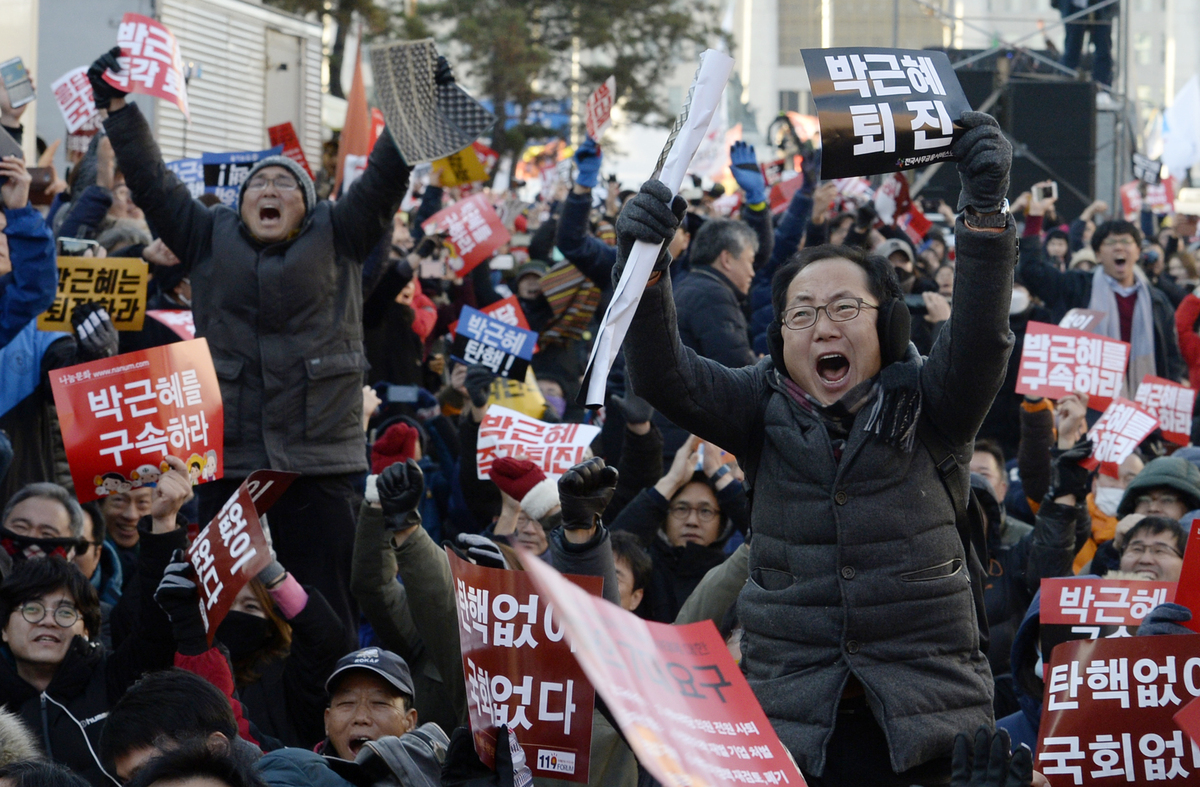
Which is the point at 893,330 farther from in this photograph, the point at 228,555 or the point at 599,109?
the point at 599,109

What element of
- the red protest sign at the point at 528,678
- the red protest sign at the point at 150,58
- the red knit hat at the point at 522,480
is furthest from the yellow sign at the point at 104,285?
the red protest sign at the point at 528,678

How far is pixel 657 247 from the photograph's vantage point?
107 inches

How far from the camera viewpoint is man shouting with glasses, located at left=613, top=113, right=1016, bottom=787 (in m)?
2.66

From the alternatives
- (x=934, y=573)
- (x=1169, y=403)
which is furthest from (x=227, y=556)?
(x=1169, y=403)

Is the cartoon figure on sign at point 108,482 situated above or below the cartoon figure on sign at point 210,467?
below

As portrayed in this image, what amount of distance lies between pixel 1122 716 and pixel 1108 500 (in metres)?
3.60

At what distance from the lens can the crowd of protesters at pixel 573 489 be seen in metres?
2.71

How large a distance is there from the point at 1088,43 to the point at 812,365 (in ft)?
50.4

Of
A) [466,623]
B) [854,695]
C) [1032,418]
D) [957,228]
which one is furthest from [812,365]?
[1032,418]

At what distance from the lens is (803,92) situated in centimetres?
4334

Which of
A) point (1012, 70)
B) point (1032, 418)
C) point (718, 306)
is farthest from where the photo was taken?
point (1012, 70)

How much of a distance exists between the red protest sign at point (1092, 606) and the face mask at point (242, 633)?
7.68ft

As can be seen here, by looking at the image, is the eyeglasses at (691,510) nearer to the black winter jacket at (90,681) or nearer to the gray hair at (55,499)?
the black winter jacket at (90,681)

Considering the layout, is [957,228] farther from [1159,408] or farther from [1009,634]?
[1159,408]
